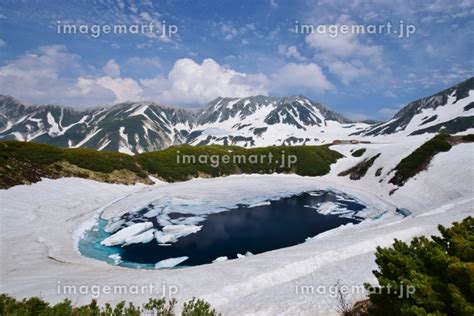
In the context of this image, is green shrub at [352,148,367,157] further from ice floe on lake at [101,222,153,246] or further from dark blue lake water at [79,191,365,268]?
ice floe on lake at [101,222,153,246]

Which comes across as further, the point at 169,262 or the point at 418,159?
the point at 418,159

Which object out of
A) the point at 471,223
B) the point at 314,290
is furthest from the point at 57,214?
the point at 471,223

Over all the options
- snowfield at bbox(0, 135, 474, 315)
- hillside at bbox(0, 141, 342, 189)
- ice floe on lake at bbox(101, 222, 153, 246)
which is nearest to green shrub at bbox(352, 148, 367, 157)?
hillside at bbox(0, 141, 342, 189)

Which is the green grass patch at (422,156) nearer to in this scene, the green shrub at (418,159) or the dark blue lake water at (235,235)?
the green shrub at (418,159)

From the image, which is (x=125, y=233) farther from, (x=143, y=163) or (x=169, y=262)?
(x=143, y=163)

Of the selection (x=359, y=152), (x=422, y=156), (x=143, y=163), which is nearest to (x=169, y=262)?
(x=143, y=163)

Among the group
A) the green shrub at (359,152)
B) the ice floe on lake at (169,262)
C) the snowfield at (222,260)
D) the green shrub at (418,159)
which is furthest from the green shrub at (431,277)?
the green shrub at (359,152)
